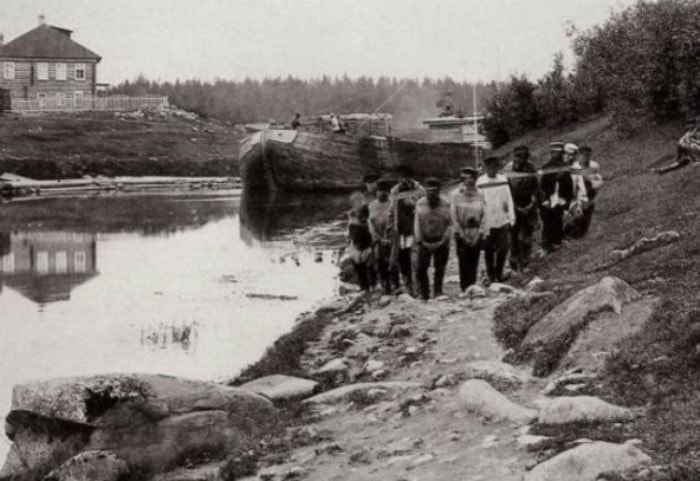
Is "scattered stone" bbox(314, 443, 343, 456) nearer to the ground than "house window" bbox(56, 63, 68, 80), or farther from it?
nearer to the ground

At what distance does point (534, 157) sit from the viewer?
35062 mm

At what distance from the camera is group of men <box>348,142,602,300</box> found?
13.1m

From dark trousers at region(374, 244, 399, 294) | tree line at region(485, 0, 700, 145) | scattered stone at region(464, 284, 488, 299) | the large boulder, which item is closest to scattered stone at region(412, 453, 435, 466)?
the large boulder

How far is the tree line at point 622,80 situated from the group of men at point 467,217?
11.2 m

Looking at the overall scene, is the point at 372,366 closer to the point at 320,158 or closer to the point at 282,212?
the point at 282,212

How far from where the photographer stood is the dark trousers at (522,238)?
48.9ft

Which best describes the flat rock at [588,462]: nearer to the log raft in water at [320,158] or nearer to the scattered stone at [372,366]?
the scattered stone at [372,366]

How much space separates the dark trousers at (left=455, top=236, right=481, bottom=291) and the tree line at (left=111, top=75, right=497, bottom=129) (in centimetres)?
9339

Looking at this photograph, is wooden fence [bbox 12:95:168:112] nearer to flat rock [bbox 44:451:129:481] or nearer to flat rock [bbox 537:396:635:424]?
flat rock [bbox 44:451:129:481]

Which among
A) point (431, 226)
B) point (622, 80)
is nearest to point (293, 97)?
point (622, 80)

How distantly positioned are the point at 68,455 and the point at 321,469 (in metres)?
2.21

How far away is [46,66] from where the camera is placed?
8038cm

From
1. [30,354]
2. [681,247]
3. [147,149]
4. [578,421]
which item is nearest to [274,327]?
[30,354]

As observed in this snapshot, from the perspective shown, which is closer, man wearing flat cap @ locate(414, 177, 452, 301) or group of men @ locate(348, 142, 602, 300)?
man wearing flat cap @ locate(414, 177, 452, 301)
